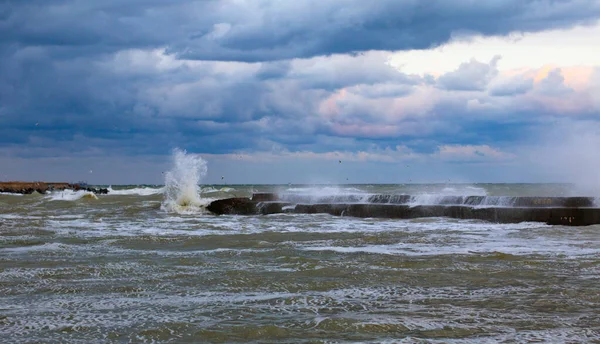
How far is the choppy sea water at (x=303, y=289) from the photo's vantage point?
5801mm

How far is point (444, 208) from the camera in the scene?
22.8m

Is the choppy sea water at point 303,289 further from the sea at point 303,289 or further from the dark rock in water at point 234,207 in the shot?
the dark rock in water at point 234,207

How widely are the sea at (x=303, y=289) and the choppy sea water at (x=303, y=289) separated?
0.02m

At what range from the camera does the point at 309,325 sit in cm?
602

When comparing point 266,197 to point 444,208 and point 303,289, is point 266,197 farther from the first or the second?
point 303,289

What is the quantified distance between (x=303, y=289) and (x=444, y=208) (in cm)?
1563

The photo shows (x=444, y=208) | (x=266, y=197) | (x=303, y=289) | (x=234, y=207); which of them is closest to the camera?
(x=303, y=289)

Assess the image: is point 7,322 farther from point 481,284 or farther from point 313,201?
point 313,201

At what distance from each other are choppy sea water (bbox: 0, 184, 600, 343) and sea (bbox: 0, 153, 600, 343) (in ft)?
0.07

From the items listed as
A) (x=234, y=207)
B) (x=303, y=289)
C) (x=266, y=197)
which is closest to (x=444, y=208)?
(x=266, y=197)

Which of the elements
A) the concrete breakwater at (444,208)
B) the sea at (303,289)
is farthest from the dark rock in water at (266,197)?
the sea at (303,289)

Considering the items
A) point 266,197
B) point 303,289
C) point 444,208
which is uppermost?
point 266,197

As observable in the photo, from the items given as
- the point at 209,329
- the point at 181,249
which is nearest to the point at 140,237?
the point at 181,249

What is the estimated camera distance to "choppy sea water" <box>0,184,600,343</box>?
5801mm
